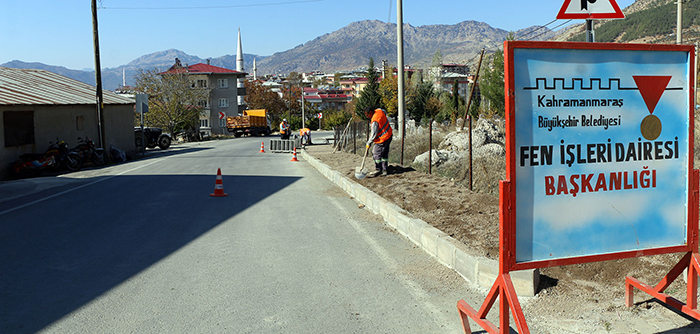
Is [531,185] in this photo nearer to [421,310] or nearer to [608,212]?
[608,212]

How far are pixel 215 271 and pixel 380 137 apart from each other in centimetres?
678

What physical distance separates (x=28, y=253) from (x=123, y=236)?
3.97 feet

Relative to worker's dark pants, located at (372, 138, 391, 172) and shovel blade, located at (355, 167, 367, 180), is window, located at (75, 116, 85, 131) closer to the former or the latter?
shovel blade, located at (355, 167, 367, 180)

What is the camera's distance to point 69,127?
74.3ft

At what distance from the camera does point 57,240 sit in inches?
282

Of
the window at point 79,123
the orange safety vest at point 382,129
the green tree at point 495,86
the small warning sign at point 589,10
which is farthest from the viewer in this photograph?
the green tree at point 495,86

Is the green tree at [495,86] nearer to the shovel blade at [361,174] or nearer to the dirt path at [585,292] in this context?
the shovel blade at [361,174]

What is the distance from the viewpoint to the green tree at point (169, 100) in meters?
50.7

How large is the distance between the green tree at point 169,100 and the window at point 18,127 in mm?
30867

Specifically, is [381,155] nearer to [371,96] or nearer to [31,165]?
[31,165]

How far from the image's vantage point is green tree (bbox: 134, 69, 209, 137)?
50.7m


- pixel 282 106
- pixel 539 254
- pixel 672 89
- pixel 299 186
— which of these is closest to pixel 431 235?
pixel 539 254

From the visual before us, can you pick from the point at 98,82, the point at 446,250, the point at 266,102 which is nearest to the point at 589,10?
the point at 446,250

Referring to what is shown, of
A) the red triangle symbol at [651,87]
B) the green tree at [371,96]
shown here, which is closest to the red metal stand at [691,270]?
the red triangle symbol at [651,87]
